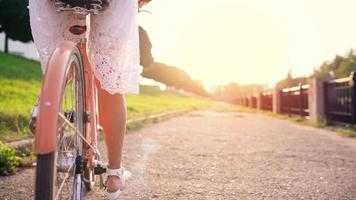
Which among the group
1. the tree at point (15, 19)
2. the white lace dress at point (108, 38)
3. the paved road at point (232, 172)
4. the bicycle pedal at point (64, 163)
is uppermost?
the tree at point (15, 19)

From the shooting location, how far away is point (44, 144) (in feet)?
5.39

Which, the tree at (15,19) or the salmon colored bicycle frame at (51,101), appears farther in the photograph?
the tree at (15,19)

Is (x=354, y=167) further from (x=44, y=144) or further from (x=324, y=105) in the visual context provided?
(x=324, y=105)

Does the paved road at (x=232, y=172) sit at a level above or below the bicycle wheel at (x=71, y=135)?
below

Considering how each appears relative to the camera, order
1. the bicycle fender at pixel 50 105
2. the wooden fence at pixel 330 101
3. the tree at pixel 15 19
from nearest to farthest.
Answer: the bicycle fender at pixel 50 105 → the wooden fence at pixel 330 101 → the tree at pixel 15 19

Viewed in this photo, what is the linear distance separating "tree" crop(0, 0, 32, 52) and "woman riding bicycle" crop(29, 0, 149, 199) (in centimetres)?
2221

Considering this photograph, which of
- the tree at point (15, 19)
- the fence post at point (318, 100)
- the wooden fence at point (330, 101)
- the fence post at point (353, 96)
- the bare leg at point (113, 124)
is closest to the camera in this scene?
the bare leg at point (113, 124)

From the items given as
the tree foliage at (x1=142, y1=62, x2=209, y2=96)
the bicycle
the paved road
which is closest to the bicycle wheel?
the bicycle

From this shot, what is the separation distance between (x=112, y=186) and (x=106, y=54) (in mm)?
664

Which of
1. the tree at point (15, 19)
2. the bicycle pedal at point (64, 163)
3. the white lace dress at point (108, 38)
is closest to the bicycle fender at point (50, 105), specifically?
the bicycle pedal at point (64, 163)

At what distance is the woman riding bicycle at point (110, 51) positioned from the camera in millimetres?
2461

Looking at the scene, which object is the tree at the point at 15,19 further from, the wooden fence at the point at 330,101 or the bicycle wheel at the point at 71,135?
the bicycle wheel at the point at 71,135

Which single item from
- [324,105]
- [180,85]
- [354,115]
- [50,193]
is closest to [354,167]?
[50,193]

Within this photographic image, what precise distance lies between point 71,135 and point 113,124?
307 millimetres
